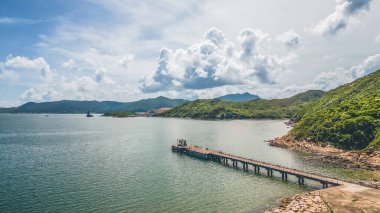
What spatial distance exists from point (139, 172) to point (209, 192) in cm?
2483

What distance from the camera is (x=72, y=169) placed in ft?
266

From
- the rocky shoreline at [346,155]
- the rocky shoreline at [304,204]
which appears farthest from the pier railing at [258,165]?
the rocky shoreline at [346,155]

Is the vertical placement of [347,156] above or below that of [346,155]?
below

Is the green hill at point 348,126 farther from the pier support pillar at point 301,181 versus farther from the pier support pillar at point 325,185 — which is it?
the pier support pillar at point 325,185

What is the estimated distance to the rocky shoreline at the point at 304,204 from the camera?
4650cm

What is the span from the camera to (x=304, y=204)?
161 feet

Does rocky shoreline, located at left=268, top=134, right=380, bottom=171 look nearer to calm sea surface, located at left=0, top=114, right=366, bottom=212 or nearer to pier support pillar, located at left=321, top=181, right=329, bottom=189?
calm sea surface, located at left=0, top=114, right=366, bottom=212

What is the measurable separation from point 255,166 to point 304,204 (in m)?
32.1

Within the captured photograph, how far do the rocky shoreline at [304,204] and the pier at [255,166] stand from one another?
9.43 m

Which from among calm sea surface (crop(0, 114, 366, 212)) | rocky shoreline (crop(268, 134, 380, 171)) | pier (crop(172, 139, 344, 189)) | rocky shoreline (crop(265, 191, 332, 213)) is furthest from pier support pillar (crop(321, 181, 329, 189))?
rocky shoreline (crop(268, 134, 380, 171))

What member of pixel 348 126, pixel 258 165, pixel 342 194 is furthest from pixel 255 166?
pixel 348 126

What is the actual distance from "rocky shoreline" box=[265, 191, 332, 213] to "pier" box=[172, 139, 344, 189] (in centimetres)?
943

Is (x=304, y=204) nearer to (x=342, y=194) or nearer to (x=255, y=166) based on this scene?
(x=342, y=194)

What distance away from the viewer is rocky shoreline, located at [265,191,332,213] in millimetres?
46500
